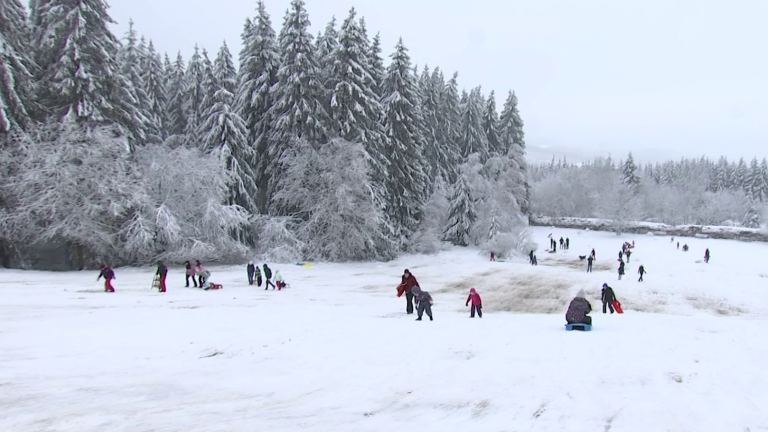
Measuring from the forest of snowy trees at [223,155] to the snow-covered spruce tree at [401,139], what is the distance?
4.8 inches

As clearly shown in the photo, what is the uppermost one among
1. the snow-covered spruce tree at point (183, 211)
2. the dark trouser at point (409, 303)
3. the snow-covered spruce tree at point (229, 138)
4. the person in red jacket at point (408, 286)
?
the snow-covered spruce tree at point (229, 138)

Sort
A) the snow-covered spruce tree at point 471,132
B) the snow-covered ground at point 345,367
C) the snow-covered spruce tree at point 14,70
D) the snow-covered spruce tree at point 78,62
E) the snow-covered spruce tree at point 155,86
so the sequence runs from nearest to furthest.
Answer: the snow-covered ground at point 345,367 → the snow-covered spruce tree at point 14,70 → the snow-covered spruce tree at point 78,62 → the snow-covered spruce tree at point 155,86 → the snow-covered spruce tree at point 471,132

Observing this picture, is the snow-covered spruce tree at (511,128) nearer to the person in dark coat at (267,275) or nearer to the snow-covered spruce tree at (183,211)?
the snow-covered spruce tree at (183,211)

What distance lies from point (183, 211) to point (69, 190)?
5760mm

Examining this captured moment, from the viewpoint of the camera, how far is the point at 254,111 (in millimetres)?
32938

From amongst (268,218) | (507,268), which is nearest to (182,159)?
(268,218)

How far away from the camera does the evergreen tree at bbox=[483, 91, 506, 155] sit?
56094mm

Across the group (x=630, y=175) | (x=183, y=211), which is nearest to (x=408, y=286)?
(x=183, y=211)

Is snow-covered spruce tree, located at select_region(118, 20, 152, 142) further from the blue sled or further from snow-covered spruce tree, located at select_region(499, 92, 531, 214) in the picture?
snow-covered spruce tree, located at select_region(499, 92, 531, 214)

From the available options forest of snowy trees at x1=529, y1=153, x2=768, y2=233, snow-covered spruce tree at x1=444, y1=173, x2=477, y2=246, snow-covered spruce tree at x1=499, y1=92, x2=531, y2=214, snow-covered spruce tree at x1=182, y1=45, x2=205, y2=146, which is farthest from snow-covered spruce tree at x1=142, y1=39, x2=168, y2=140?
forest of snowy trees at x1=529, y1=153, x2=768, y2=233

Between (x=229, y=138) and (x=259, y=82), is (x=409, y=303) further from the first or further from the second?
(x=259, y=82)

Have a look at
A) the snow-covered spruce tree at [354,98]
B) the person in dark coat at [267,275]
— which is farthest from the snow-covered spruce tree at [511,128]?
the person in dark coat at [267,275]

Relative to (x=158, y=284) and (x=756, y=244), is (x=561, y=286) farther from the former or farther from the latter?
(x=756, y=244)

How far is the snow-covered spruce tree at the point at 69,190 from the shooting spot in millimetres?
21938
